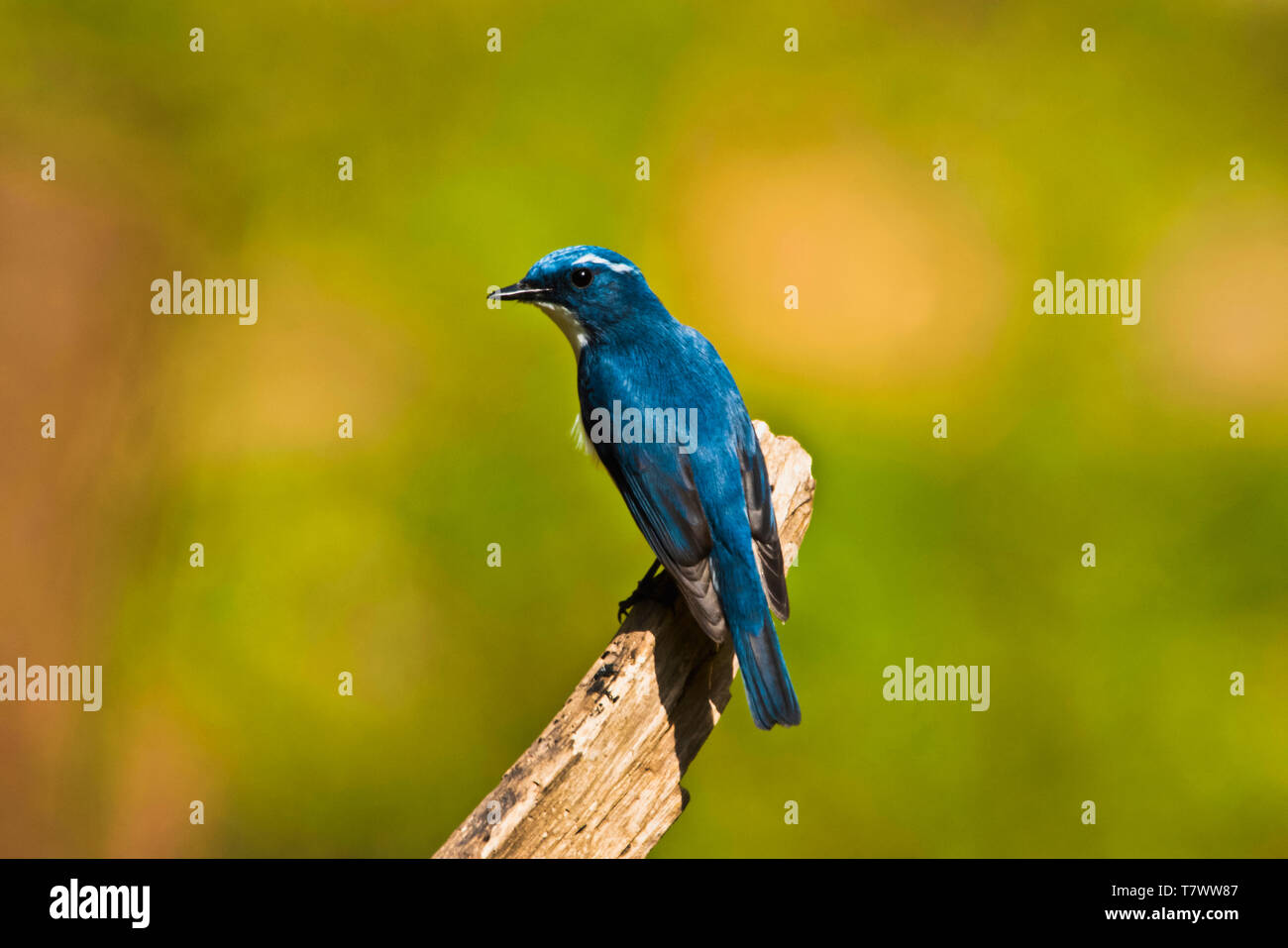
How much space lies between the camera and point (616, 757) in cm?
276

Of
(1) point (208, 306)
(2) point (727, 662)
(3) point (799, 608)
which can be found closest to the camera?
(2) point (727, 662)

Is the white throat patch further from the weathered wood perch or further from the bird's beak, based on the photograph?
the weathered wood perch

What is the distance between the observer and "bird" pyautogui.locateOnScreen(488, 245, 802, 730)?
126 inches

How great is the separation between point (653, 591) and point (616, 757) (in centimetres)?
74

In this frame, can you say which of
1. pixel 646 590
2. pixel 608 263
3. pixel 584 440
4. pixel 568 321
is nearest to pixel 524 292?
pixel 568 321

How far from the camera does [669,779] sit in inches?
112

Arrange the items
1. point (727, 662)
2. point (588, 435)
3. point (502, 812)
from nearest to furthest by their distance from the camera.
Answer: point (502, 812) → point (727, 662) → point (588, 435)

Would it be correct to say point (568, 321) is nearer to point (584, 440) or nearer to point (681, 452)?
point (584, 440)

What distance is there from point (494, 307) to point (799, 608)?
6.78 ft

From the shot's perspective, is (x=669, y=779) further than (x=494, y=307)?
No

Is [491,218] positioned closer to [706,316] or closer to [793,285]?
[706,316]

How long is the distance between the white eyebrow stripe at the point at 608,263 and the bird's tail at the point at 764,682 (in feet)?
4.19
